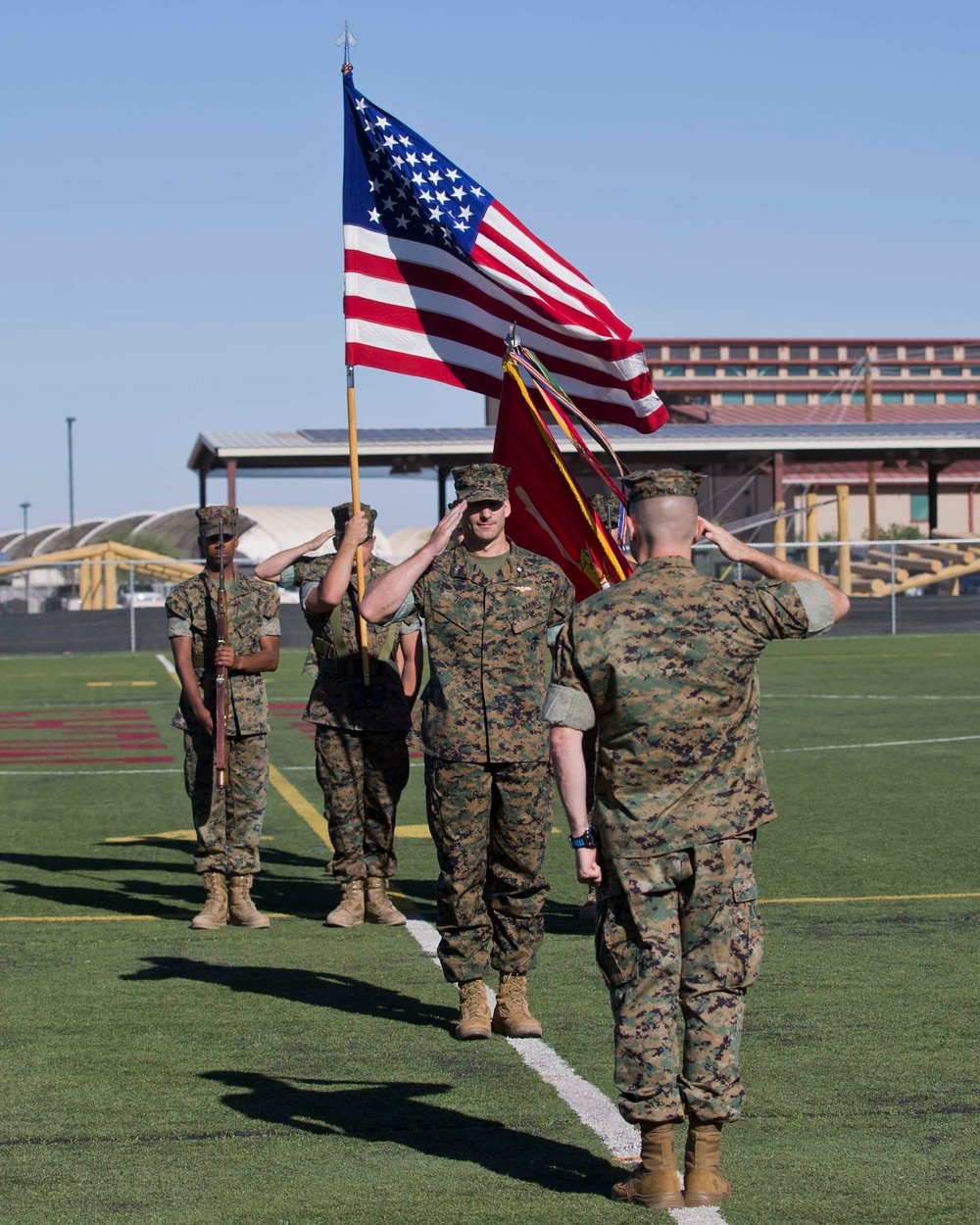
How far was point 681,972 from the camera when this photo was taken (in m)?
4.78

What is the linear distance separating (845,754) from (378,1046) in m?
10.8

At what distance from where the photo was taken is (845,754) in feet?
54.9

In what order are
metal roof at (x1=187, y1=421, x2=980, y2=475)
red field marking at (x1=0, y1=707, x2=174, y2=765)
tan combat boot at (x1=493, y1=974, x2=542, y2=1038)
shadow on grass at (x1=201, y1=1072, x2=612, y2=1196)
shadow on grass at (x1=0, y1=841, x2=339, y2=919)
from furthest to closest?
metal roof at (x1=187, y1=421, x2=980, y2=475) → red field marking at (x1=0, y1=707, x2=174, y2=765) → shadow on grass at (x1=0, y1=841, x2=339, y2=919) → tan combat boot at (x1=493, y1=974, x2=542, y2=1038) → shadow on grass at (x1=201, y1=1072, x2=612, y2=1196)

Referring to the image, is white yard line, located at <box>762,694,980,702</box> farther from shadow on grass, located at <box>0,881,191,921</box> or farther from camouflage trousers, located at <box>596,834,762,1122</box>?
camouflage trousers, located at <box>596,834,762,1122</box>

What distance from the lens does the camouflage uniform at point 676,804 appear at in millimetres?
4707

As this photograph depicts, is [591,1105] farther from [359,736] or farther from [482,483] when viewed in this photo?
[359,736]

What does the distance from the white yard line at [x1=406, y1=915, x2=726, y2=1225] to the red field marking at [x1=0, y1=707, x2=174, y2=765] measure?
38.3 feet

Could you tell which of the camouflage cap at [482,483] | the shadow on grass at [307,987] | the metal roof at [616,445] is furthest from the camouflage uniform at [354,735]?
the metal roof at [616,445]

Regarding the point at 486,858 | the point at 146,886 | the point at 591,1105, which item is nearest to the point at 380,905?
the point at 146,886

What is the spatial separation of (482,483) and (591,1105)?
7.61 ft

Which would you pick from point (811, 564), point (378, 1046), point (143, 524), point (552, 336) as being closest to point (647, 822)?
point (378, 1046)

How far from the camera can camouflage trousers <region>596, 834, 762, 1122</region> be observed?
468cm

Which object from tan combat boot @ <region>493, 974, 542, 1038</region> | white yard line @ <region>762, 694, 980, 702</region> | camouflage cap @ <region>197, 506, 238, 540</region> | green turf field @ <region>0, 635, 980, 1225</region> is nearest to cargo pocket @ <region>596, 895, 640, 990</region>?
green turf field @ <region>0, 635, 980, 1225</region>

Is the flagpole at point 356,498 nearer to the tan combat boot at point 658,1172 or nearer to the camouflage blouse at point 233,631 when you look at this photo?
the camouflage blouse at point 233,631
